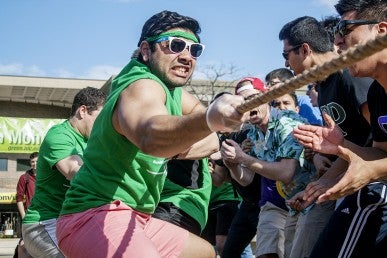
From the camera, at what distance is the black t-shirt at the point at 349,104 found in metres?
4.16

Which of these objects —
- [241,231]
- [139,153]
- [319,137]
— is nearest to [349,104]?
[319,137]

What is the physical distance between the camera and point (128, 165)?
3.35 m

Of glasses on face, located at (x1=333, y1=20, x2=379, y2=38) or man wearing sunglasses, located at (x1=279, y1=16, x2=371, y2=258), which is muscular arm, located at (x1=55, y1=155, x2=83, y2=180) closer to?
man wearing sunglasses, located at (x1=279, y1=16, x2=371, y2=258)

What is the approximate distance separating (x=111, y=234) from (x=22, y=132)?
28330 millimetres

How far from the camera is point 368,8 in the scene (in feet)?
12.3

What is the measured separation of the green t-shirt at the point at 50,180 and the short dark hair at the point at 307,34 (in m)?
1.93

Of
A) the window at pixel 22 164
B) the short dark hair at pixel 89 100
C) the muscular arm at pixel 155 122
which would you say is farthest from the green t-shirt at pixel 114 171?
the window at pixel 22 164

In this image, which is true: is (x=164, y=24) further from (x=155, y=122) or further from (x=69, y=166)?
(x=69, y=166)

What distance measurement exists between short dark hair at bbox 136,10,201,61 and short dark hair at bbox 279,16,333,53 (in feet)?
4.95

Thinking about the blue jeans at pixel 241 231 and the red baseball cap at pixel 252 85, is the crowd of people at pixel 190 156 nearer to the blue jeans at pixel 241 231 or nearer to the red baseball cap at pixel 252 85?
the red baseball cap at pixel 252 85

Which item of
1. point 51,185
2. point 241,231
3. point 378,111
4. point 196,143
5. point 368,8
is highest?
point 368,8

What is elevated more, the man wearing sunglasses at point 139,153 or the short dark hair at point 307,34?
the short dark hair at point 307,34

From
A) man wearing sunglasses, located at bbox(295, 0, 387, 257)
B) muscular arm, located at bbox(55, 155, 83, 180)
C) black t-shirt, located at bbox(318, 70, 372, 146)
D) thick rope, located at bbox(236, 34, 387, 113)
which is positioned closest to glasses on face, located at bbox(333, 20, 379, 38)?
man wearing sunglasses, located at bbox(295, 0, 387, 257)

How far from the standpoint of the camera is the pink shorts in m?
3.13
